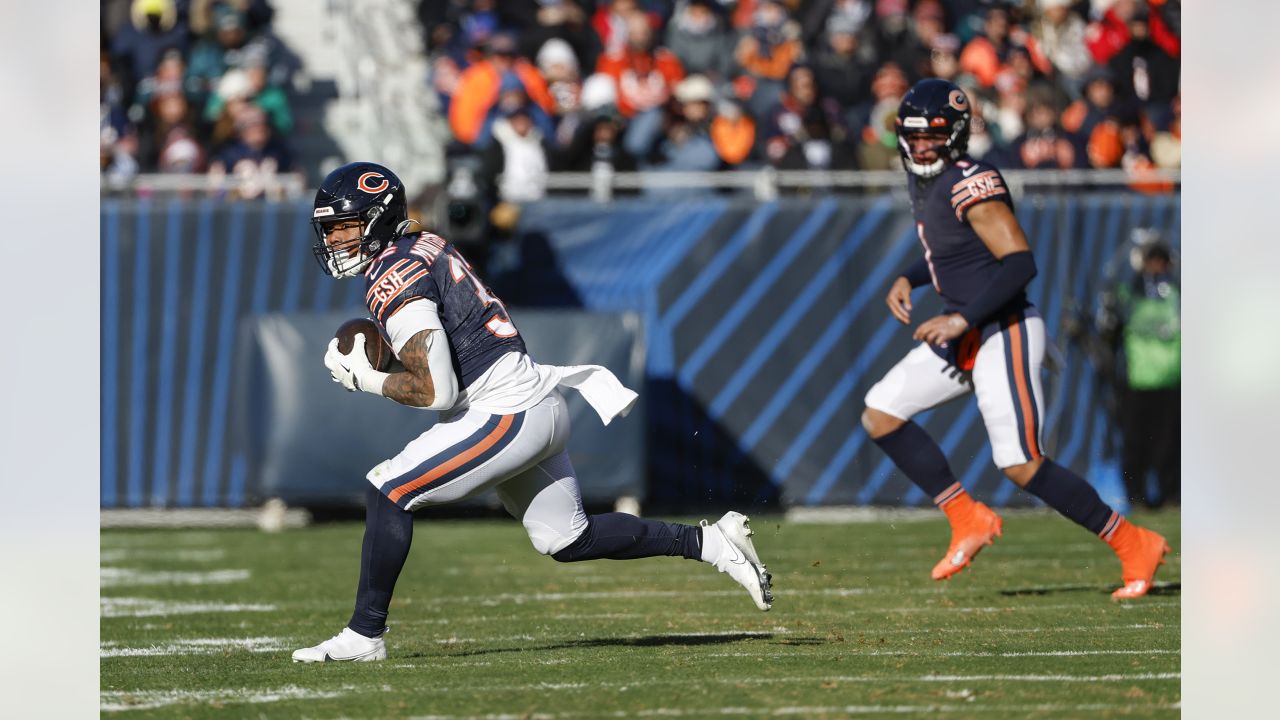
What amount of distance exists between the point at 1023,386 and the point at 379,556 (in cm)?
271

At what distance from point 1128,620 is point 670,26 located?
955cm

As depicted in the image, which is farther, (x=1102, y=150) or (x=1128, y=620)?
(x=1102, y=150)

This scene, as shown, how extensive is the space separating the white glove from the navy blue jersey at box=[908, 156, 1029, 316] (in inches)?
101

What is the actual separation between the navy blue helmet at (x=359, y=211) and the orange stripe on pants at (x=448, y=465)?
66 centimetres

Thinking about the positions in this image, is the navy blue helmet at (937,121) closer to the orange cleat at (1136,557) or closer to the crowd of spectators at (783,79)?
the orange cleat at (1136,557)

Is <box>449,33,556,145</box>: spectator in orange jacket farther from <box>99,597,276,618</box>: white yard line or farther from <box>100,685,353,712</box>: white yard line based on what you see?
<box>100,685,353,712</box>: white yard line

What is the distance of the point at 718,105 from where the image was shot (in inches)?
553

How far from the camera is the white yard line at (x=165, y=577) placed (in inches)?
351

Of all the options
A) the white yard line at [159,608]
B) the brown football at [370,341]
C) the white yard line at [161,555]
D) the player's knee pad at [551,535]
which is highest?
the brown football at [370,341]

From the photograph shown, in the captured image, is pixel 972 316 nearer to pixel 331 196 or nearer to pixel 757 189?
pixel 331 196

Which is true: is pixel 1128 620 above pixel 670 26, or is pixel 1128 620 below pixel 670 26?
below

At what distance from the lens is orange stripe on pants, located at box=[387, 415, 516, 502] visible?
5762 millimetres

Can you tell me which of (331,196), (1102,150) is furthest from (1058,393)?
(331,196)

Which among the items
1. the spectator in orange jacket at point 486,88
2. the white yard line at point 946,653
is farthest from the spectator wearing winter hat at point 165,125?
the white yard line at point 946,653
